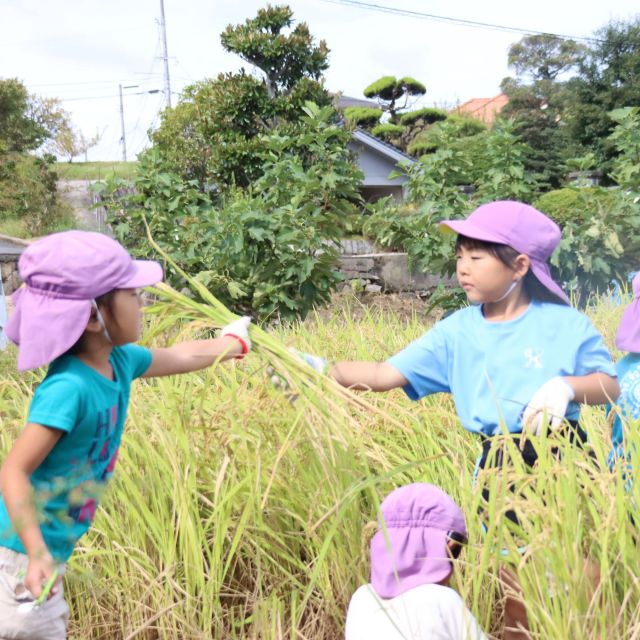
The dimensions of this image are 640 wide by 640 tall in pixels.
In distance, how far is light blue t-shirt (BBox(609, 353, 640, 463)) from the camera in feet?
7.14

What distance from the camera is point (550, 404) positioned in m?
1.87

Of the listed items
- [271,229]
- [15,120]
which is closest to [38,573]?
[271,229]

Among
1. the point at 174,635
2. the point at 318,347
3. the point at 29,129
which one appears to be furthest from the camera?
the point at 29,129

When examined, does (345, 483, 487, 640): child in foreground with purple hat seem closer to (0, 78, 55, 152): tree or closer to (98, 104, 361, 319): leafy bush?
(98, 104, 361, 319): leafy bush

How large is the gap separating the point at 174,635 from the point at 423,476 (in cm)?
76

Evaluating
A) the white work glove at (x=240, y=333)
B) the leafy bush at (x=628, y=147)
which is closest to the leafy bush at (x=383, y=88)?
the leafy bush at (x=628, y=147)

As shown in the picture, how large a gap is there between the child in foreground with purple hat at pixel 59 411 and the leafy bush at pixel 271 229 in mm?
3552

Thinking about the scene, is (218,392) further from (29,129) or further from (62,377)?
(29,129)

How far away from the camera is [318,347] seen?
379 cm

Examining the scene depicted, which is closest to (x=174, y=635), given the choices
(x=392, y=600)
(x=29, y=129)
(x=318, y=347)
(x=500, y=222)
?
(x=392, y=600)

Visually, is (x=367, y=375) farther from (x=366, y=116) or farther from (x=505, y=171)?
(x=366, y=116)

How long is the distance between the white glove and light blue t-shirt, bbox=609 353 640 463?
331 mm

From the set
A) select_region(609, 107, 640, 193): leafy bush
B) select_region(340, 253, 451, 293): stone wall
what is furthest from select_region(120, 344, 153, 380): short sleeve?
select_region(340, 253, 451, 293): stone wall

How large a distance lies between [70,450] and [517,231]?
1.20m
